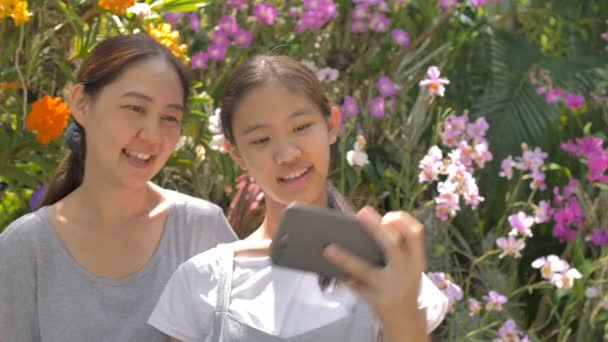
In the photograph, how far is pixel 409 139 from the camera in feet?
11.8

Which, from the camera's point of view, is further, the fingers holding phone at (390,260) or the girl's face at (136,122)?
the girl's face at (136,122)

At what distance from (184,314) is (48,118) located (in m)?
1.28

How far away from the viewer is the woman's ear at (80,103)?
2346 mm

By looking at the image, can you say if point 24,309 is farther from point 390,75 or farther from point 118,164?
point 390,75

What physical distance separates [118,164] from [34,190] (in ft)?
4.32

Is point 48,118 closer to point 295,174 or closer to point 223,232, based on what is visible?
point 223,232

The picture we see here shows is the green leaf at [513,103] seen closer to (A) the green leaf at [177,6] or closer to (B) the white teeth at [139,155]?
(A) the green leaf at [177,6]

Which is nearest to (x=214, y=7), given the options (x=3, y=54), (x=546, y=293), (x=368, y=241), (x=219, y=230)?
(x=3, y=54)

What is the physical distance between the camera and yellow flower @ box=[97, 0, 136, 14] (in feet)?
10.5

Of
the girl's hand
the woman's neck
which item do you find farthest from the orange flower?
the girl's hand

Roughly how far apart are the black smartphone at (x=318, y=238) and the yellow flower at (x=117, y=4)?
1888mm

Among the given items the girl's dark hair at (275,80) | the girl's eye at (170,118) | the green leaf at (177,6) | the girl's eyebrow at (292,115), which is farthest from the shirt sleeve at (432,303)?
the green leaf at (177,6)

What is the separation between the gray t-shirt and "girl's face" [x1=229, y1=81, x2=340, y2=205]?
17.1 inches

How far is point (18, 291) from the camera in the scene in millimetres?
2301
